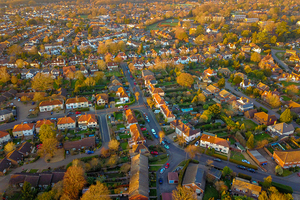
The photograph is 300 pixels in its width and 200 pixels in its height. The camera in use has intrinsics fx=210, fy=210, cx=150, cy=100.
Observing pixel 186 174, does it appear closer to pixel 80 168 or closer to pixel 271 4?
pixel 80 168

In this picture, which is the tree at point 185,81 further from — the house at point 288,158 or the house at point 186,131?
the house at point 288,158

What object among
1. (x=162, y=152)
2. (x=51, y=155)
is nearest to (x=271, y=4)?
(x=162, y=152)

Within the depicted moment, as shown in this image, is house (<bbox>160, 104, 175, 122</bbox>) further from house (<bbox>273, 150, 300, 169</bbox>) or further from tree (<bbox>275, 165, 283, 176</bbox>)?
tree (<bbox>275, 165, 283, 176</bbox>)

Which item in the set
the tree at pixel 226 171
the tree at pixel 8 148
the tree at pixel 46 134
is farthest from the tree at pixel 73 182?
the tree at pixel 226 171

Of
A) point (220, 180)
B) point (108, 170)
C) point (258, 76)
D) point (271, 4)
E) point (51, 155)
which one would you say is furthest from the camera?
point (271, 4)

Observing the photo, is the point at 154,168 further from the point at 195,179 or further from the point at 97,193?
the point at 97,193

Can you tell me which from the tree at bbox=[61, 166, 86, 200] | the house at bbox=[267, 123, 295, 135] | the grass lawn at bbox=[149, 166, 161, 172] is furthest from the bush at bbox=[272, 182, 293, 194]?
the tree at bbox=[61, 166, 86, 200]
